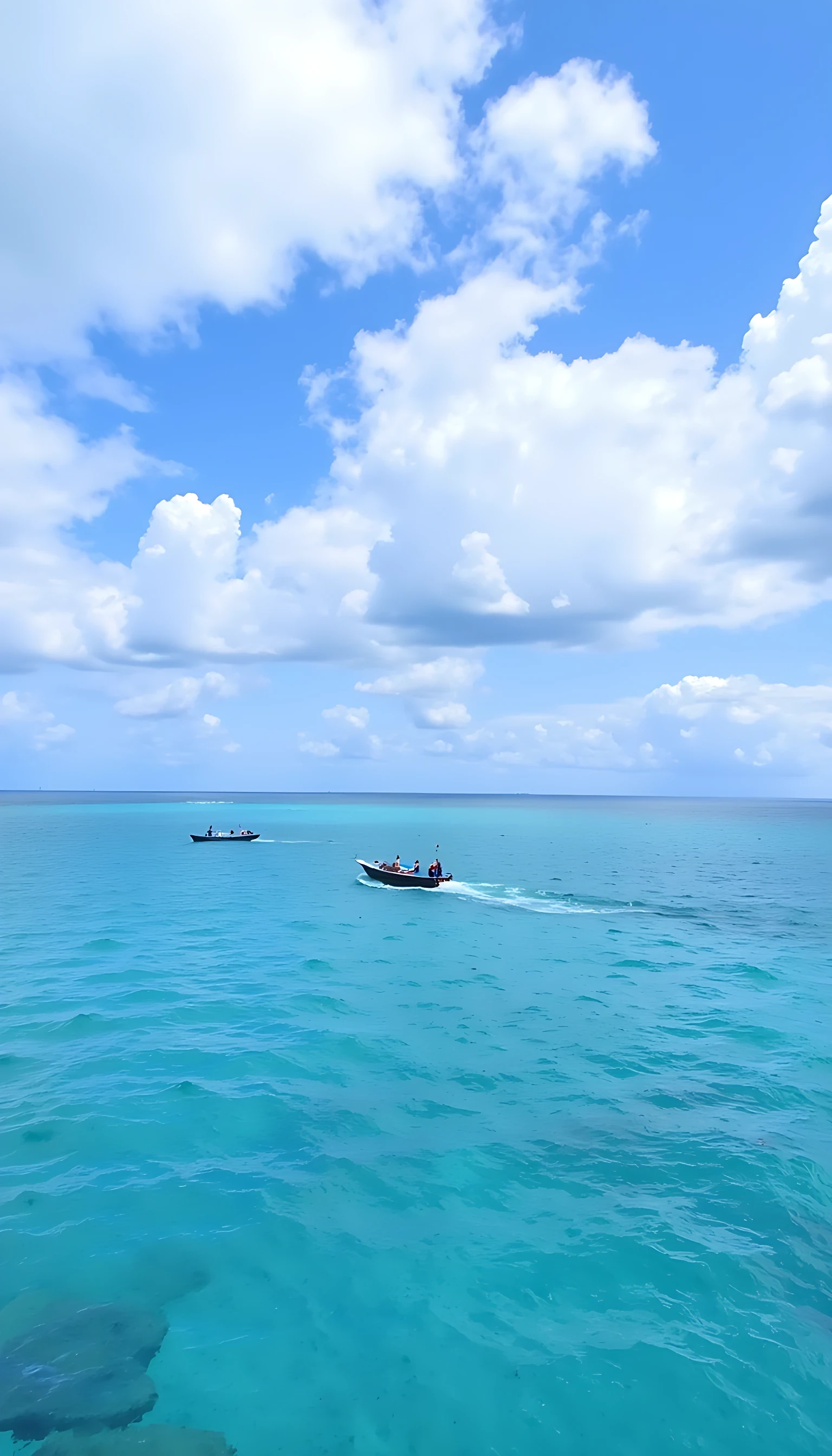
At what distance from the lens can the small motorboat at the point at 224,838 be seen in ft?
387

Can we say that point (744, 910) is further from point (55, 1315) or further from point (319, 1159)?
point (55, 1315)

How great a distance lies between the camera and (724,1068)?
82.5 ft

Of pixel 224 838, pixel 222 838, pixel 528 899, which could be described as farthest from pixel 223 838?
pixel 528 899

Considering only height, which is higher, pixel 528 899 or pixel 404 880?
pixel 404 880

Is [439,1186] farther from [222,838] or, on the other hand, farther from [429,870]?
[222,838]

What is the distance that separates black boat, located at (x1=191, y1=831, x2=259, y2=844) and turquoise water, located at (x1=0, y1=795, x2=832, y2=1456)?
249ft

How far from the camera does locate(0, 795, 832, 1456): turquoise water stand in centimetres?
1188

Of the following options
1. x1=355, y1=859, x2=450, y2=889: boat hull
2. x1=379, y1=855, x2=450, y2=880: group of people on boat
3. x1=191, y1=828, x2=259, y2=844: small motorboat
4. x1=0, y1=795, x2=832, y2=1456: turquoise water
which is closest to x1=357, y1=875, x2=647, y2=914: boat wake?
x1=355, y1=859, x2=450, y2=889: boat hull

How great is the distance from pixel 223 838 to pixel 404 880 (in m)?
63.7

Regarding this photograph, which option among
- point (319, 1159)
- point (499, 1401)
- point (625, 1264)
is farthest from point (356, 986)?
point (499, 1401)

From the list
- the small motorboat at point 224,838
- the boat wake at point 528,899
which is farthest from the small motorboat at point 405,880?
the small motorboat at point 224,838

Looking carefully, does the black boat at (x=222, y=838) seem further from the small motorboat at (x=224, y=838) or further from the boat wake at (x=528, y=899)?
the boat wake at (x=528, y=899)

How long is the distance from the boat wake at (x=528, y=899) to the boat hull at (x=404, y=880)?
211 mm

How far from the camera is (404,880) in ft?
215
